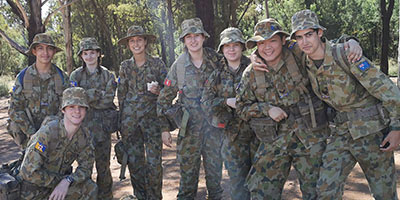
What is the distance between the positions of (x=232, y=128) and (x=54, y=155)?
180 centimetres

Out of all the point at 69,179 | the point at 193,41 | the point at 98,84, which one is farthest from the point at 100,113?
the point at 193,41

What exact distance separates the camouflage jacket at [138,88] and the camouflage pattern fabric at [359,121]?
218cm

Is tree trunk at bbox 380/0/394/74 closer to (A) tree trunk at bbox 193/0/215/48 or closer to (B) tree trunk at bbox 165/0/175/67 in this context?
(B) tree trunk at bbox 165/0/175/67

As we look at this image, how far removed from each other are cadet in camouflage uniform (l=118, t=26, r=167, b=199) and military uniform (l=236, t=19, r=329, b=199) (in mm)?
1460

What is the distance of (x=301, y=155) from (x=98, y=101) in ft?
8.35

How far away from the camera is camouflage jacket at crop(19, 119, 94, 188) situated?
11.6 feet

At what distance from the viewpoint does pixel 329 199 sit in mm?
Answer: 3025

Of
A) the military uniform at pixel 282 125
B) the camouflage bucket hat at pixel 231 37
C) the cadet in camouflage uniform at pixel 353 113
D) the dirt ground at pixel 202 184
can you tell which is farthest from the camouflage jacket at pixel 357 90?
the dirt ground at pixel 202 184

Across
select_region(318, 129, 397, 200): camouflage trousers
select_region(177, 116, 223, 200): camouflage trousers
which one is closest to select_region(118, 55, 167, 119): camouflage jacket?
select_region(177, 116, 223, 200): camouflage trousers

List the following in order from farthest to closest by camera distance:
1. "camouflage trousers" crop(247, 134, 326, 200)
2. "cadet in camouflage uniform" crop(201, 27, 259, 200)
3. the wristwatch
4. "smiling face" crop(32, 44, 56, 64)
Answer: "smiling face" crop(32, 44, 56, 64) → "cadet in camouflage uniform" crop(201, 27, 259, 200) → the wristwatch → "camouflage trousers" crop(247, 134, 326, 200)

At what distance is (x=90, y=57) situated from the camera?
182 inches

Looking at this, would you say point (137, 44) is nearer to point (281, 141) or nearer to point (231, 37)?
point (231, 37)

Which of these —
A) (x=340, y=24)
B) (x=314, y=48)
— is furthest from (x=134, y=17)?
(x=314, y=48)

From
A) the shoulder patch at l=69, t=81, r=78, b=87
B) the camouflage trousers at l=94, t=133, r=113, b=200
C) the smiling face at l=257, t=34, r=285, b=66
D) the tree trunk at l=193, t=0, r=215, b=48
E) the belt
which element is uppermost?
the tree trunk at l=193, t=0, r=215, b=48
